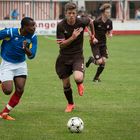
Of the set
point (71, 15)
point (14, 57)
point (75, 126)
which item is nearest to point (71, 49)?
point (71, 15)

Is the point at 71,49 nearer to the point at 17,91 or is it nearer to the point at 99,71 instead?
the point at 17,91

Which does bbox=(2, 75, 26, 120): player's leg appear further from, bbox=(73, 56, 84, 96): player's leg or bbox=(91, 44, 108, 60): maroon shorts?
bbox=(91, 44, 108, 60): maroon shorts

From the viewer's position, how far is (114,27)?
4281 centimetres

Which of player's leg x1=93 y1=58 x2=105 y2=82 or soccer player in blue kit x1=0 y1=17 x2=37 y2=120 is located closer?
soccer player in blue kit x1=0 y1=17 x2=37 y2=120

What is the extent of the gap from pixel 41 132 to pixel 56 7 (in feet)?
114

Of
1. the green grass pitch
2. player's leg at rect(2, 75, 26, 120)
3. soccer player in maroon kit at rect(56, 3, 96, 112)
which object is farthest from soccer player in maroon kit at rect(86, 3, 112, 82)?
player's leg at rect(2, 75, 26, 120)

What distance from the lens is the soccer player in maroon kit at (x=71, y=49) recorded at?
39.3 ft

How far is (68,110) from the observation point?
12266 mm

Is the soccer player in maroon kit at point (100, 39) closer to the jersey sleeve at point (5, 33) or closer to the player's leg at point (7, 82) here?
the player's leg at point (7, 82)

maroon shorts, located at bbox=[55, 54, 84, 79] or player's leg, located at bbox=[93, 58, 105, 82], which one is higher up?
maroon shorts, located at bbox=[55, 54, 84, 79]

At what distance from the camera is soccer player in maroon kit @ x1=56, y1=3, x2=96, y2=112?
11984 millimetres

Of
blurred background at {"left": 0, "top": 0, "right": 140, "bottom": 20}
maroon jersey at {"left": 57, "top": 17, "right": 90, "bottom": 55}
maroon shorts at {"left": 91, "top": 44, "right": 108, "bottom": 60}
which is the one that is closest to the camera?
maroon jersey at {"left": 57, "top": 17, "right": 90, "bottom": 55}

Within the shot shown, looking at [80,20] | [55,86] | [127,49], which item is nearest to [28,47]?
[80,20]

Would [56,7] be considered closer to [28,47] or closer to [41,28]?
[41,28]
